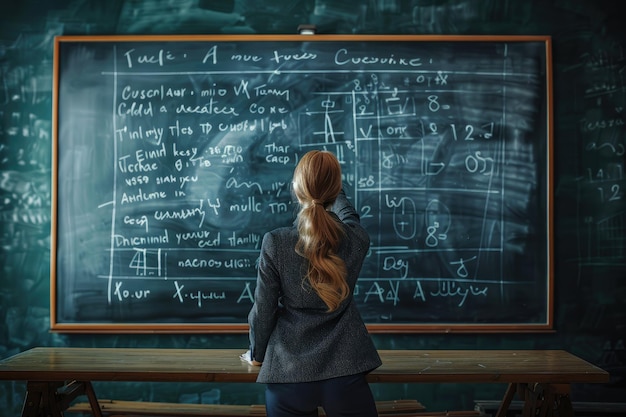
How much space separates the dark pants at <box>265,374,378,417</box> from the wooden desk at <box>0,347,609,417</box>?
12.2 inches

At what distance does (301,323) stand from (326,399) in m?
0.26

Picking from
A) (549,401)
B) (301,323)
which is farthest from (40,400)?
(549,401)

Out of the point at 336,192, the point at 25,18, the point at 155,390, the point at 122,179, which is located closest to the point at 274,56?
the point at 122,179

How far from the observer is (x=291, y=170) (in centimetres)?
373

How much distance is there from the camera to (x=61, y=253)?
3.72m

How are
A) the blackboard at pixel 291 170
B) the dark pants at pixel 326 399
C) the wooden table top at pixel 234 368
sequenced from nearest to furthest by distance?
the dark pants at pixel 326 399 < the wooden table top at pixel 234 368 < the blackboard at pixel 291 170

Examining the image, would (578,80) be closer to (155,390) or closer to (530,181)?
(530,181)

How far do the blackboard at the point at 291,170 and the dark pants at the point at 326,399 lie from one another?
1490 mm

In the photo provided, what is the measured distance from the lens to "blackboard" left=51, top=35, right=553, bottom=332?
3707 mm

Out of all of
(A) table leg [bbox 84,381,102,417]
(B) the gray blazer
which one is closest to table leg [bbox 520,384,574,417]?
(B) the gray blazer

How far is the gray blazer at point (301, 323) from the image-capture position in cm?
222

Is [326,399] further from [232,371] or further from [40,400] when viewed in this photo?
[40,400]

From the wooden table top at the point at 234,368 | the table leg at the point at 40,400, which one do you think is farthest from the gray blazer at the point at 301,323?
the table leg at the point at 40,400

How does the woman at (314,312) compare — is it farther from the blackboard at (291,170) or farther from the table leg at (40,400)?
the blackboard at (291,170)
